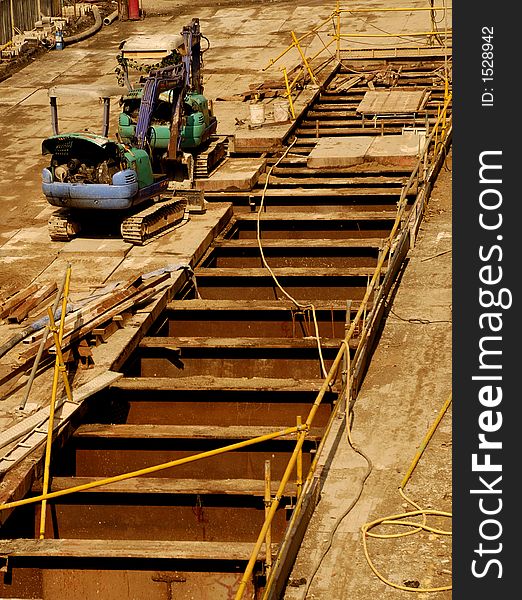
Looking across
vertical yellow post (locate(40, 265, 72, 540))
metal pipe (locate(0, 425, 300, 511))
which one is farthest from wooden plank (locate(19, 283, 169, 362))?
metal pipe (locate(0, 425, 300, 511))

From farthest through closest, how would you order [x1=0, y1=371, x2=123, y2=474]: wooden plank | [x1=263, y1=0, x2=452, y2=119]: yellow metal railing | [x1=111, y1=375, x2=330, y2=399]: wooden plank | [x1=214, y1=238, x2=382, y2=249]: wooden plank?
1. [x1=263, y1=0, x2=452, y2=119]: yellow metal railing
2. [x1=214, y1=238, x2=382, y2=249]: wooden plank
3. [x1=111, y1=375, x2=330, y2=399]: wooden plank
4. [x1=0, y1=371, x2=123, y2=474]: wooden plank

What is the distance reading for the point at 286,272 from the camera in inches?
783

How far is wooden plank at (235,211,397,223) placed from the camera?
22328mm

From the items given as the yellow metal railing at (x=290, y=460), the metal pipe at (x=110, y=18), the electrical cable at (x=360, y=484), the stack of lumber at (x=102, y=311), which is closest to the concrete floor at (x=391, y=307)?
the electrical cable at (x=360, y=484)

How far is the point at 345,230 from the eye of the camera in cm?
2258

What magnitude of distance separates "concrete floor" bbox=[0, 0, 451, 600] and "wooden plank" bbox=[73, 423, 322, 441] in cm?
94

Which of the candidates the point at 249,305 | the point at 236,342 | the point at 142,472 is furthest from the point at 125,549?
the point at 249,305

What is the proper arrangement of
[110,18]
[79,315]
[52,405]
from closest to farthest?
[52,405] < [79,315] < [110,18]

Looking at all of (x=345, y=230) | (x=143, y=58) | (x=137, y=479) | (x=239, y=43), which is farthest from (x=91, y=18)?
(x=137, y=479)

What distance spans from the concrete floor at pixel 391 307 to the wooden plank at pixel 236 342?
0.89 metres

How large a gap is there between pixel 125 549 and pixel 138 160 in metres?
9.92

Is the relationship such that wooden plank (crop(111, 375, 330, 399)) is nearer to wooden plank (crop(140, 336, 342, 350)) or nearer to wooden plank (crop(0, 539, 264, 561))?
wooden plank (crop(140, 336, 342, 350))

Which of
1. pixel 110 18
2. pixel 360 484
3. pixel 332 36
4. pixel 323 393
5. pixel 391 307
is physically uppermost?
pixel 323 393

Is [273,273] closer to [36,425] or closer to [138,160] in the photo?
[138,160]
